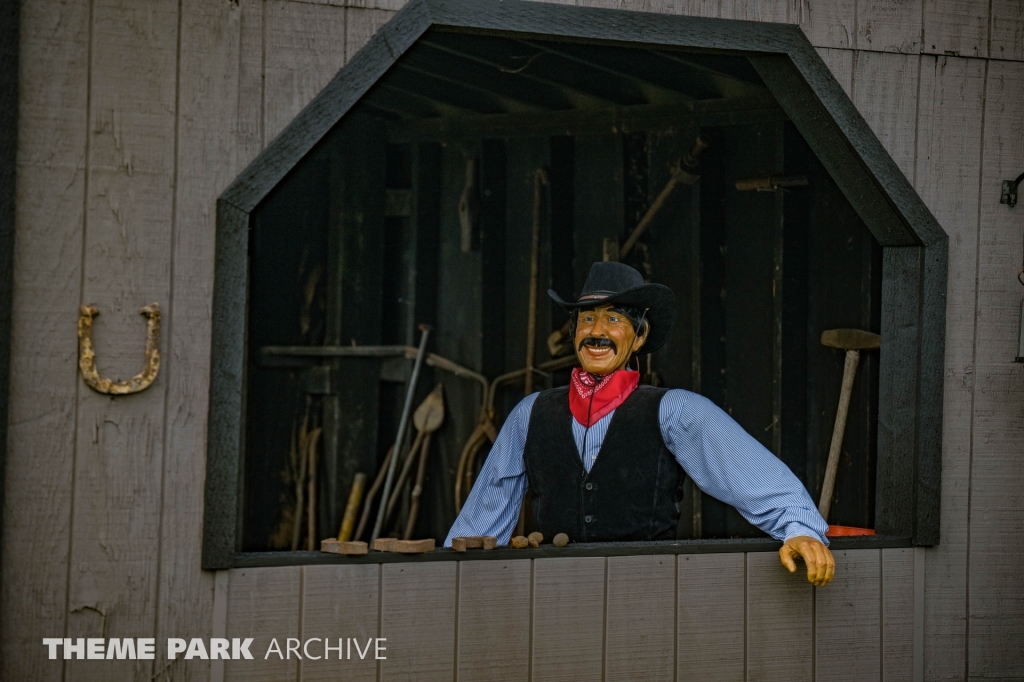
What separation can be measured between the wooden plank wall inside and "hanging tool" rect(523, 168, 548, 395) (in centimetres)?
170

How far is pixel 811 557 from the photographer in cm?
323

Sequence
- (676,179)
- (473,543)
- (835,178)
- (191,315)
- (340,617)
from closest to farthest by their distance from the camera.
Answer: (191,315)
(340,617)
(473,543)
(835,178)
(676,179)

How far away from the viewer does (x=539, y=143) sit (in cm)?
506

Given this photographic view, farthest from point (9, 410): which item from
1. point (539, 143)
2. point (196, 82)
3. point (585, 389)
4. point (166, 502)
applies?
point (539, 143)

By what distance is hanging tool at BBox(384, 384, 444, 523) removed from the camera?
16.4 ft

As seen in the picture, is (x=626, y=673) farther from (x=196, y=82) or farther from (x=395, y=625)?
(x=196, y=82)

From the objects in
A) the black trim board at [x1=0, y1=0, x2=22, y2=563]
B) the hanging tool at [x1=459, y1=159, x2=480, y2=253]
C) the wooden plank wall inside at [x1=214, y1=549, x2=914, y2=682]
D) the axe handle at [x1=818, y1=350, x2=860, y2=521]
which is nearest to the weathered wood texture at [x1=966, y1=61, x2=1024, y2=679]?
the wooden plank wall inside at [x1=214, y1=549, x2=914, y2=682]

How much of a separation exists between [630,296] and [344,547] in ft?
4.01

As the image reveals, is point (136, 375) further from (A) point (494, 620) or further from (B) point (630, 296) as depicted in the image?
(B) point (630, 296)

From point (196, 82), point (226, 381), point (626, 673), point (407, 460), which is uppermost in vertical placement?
point (196, 82)

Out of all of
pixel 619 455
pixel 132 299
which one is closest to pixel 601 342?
pixel 619 455

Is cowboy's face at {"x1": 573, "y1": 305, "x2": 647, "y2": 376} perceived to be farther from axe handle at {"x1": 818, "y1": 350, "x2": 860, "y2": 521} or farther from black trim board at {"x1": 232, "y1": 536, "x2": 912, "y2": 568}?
axe handle at {"x1": 818, "y1": 350, "x2": 860, "y2": 521}

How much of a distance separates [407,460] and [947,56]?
2.75 m

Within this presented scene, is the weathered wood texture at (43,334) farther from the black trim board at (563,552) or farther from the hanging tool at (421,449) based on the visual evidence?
the hanging tool at (421,449)
